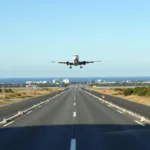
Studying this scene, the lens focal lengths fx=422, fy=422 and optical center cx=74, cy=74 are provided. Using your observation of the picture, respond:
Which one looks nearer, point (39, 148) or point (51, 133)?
point (39, 148)

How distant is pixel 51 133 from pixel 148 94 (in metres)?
41.2

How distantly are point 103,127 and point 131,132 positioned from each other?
2528 millimetres

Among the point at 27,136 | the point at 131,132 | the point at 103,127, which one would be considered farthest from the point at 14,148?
the point at 103,127

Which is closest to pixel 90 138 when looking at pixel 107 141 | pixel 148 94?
pixel 107 141

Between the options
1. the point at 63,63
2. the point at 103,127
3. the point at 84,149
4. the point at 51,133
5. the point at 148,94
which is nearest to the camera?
the point at 84,149

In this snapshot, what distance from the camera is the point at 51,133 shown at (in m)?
17.0

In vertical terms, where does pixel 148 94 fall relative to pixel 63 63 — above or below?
below

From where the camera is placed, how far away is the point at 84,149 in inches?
491

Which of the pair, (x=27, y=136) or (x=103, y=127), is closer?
(x=27, y=136)

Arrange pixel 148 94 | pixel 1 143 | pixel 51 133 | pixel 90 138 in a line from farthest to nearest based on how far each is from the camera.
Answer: pixel 148 94 < pixel 51 133 < pixel 90 138 < pixel 1 143

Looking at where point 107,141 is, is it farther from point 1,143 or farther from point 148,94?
point 148,94

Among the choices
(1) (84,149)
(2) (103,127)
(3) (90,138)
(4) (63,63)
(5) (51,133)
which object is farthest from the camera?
(4) (63,63)

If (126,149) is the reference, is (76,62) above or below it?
above

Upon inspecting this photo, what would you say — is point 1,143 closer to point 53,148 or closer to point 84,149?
point 53,148
